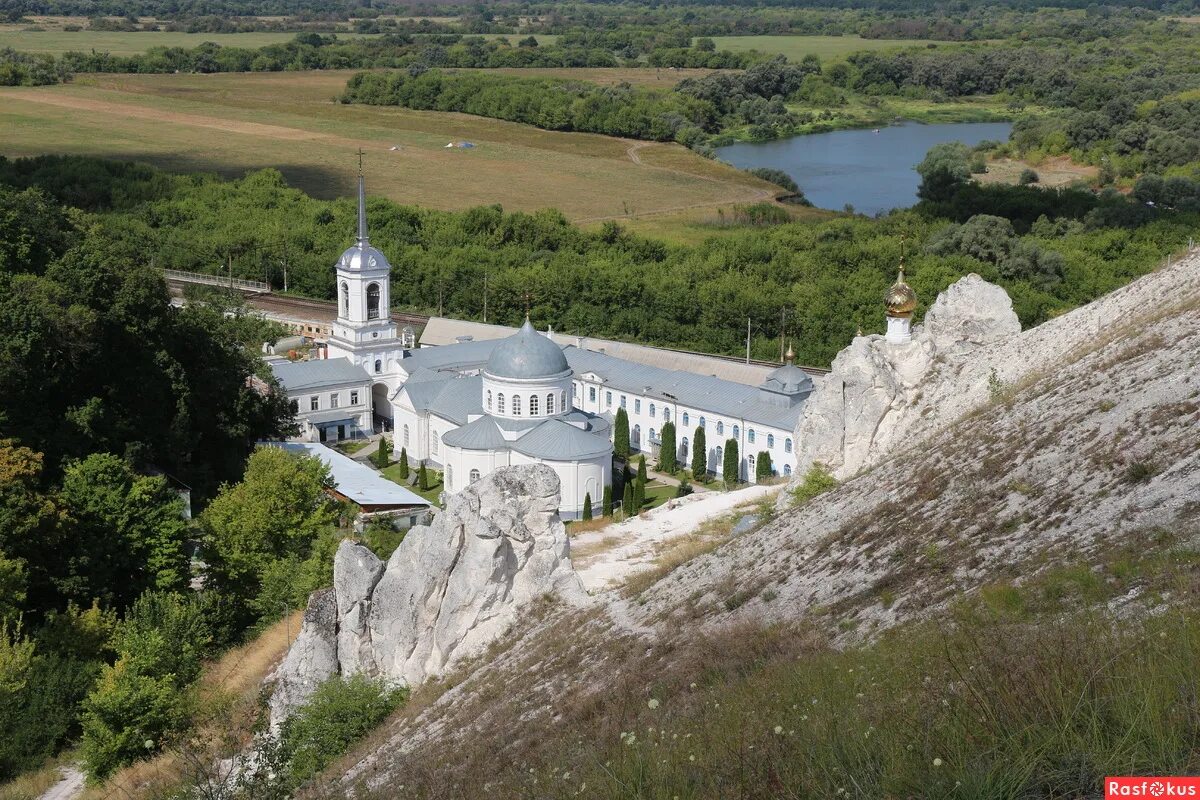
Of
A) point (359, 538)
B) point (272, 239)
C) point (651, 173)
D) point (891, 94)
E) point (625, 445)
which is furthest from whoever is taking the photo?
point (891, 94)

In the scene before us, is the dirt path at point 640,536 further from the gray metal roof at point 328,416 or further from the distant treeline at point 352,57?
the distant treeline at point 352,57

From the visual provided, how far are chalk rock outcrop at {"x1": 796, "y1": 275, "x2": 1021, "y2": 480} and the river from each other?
6964 centimetres

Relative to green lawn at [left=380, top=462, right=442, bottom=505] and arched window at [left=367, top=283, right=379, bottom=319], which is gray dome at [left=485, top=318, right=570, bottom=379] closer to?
green lawn at [left=380, top=462, right=442, bottom=505]

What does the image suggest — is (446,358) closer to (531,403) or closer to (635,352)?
(635,352)

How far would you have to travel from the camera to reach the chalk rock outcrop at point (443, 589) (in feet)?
65.7

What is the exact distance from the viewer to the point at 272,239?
260ft

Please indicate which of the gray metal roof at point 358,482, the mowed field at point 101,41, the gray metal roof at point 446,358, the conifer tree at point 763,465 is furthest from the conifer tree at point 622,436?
the mowed field at point 101,41

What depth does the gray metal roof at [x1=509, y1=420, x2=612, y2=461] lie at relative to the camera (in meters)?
41.6

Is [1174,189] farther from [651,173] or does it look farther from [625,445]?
[625,445]

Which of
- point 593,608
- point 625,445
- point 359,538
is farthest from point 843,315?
point 593,608

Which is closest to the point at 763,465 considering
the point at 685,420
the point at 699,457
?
the point at 699,457

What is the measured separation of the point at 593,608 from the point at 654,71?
505 feet

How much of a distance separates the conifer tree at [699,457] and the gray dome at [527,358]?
4741mm

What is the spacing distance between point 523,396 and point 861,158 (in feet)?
261
